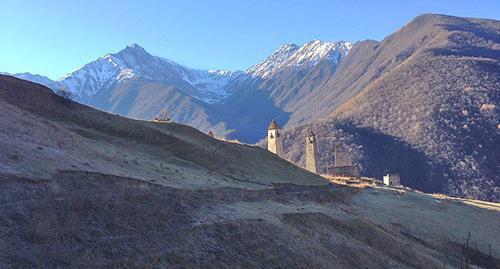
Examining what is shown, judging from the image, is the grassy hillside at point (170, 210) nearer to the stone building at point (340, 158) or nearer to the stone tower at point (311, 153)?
the stone tower at point (311, 153)

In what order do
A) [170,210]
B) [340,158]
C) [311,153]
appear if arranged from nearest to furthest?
[170,210] → [311,153] → [340,158]

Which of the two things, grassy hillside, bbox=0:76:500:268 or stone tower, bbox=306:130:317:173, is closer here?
grassy hillside, bbox=0:76:500:268

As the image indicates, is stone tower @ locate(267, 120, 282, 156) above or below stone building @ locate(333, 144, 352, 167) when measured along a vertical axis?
above

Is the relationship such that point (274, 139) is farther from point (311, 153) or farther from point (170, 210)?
point (170, 210)

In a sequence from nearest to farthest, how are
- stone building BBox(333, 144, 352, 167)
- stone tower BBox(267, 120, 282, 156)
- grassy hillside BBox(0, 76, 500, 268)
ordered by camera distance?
grassy hillside BBox(0, 76, 500, 268), stone tower BBox(267, 120, 282, 156), stone building BBox(333, 144, 352, 167)

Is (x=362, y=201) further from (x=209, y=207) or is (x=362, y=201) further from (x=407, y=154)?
(x=407, y=154)

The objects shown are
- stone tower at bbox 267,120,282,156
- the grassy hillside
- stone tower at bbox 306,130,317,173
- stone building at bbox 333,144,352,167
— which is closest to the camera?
the grassy hillside

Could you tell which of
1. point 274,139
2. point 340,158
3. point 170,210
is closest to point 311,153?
point 274,139

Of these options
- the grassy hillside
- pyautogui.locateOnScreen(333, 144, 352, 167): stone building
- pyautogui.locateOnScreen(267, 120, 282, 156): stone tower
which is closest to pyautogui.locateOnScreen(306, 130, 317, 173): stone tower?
pyautogui.locateOnScreen(267, 120, 282, 156): stone tower

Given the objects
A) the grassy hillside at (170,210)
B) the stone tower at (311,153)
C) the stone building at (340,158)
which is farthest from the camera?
the stone building at (340,158)

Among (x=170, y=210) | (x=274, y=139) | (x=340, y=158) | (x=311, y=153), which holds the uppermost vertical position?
(x=274, y=139)

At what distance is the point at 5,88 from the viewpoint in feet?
148

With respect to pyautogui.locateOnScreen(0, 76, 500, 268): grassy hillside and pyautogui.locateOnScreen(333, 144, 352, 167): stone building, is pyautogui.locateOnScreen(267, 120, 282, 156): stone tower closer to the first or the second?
pyautogui.locateOnScreen(333, 144, 352, 167): stone building

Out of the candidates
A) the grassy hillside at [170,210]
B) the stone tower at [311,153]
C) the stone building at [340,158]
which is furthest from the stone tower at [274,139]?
the grassy hillside at [170,210]
